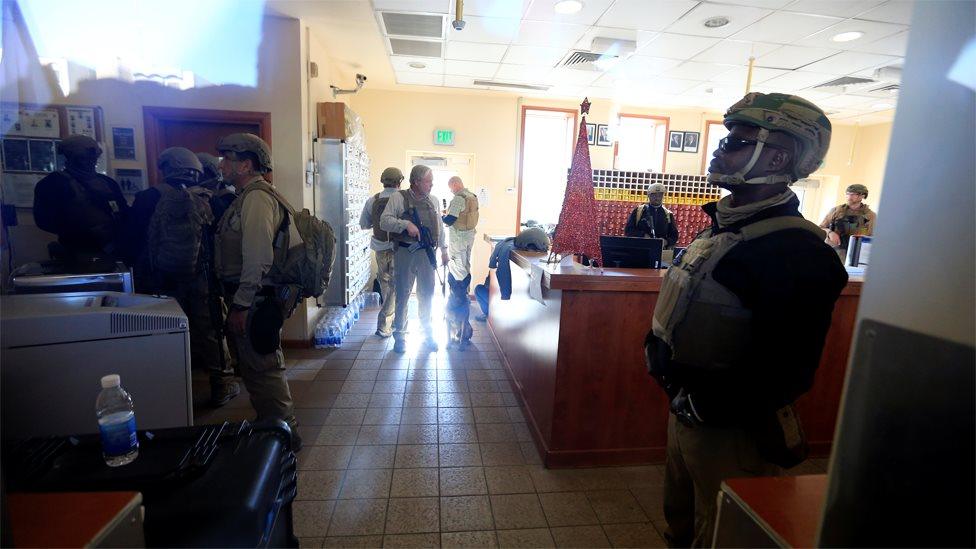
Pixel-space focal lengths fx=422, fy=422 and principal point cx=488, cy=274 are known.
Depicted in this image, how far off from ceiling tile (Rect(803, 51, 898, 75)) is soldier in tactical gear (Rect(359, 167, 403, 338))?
15.0ft

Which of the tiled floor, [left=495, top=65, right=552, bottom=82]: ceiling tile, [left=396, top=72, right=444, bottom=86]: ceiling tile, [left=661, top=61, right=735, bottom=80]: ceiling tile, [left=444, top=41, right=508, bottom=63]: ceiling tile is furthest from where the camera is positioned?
[left=396, top=72, right=444, bottom=86]: ceiling tile

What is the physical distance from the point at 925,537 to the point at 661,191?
212 inches

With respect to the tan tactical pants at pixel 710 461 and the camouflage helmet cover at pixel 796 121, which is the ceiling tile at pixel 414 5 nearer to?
the camouflage helmet cover at pixel 796 121

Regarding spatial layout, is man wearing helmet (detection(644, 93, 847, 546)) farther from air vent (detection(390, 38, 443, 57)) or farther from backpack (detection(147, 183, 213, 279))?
air vent (detection(390, 38, 443, 57))

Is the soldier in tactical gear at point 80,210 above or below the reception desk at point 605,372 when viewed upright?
above

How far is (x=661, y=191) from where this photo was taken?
5.33m

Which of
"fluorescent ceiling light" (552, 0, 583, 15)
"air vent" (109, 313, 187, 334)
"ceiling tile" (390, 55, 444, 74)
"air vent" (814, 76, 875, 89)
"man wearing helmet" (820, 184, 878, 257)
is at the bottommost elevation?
"air vent" (109, 313, 187, 334)

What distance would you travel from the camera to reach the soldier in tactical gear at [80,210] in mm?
2779

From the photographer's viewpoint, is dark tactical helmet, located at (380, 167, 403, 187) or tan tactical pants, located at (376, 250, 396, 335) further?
tan tactical pants, located at (376, 250, 396, 335)

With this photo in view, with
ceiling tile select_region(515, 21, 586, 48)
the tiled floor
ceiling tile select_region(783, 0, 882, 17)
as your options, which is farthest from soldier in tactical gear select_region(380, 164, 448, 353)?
ceiling tile select_region(783, 0, 882, 17)

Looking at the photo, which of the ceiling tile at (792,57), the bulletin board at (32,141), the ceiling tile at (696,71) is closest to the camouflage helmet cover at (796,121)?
the ceiling tile at (792,57)

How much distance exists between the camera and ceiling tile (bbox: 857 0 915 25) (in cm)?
316

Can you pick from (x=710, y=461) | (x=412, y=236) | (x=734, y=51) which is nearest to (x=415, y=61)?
(x=412, y=236)

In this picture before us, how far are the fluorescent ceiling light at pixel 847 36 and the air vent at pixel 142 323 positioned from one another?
5.40m
